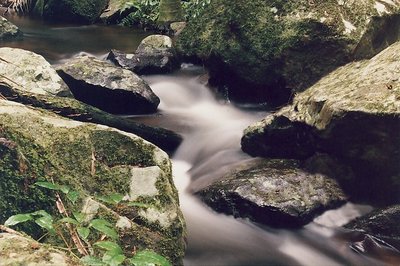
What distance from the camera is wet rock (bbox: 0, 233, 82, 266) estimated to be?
1.71 meters

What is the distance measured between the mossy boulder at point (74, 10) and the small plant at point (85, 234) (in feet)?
36.4

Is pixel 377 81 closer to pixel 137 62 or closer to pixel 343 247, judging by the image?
pixel 343 247

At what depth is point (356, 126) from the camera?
387cm

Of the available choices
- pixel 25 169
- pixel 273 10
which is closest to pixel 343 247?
pixel 25 169

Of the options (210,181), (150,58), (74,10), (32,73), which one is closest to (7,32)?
(150,58)

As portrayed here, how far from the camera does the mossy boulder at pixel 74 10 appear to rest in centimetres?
1262

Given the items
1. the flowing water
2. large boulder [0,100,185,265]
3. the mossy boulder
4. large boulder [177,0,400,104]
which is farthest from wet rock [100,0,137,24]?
large boulder [0,100,185,265]

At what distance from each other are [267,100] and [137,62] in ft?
9.02

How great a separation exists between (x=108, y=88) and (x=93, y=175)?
3288 millimetres

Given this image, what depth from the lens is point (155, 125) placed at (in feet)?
19.0

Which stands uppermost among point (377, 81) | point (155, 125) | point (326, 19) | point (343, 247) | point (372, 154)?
point (326, 19)

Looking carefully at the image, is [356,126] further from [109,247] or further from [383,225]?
[109,247]

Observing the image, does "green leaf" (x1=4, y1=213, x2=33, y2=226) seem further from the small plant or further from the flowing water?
the flowing water

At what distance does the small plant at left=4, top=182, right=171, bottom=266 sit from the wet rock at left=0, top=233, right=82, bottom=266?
0.10m
